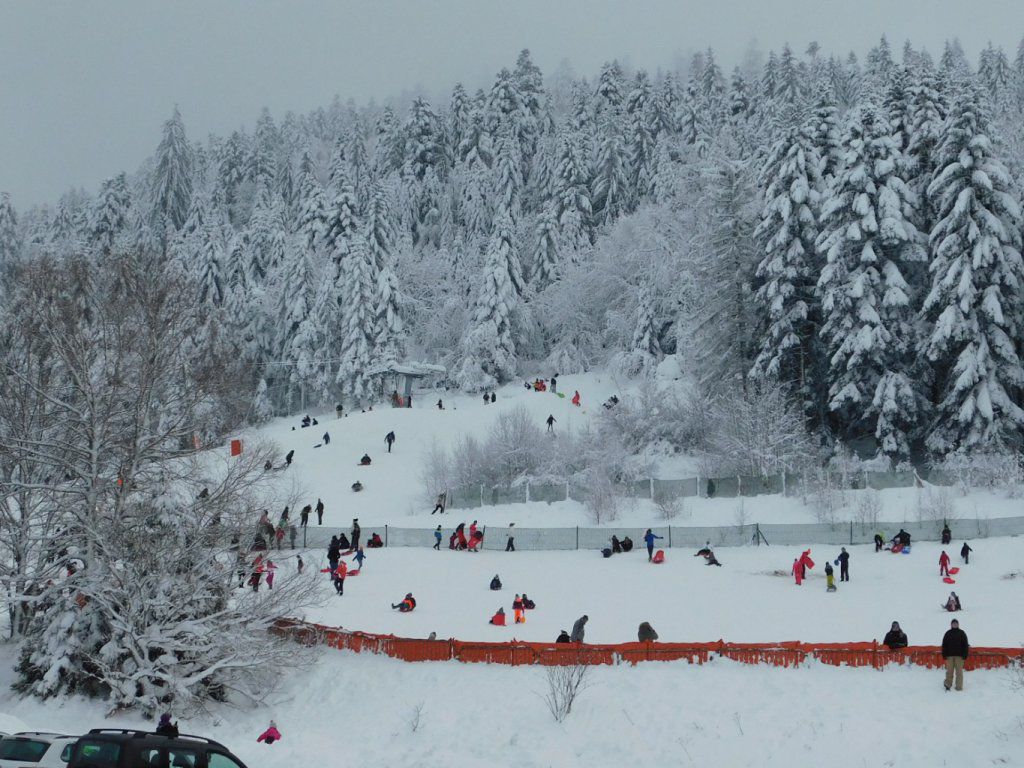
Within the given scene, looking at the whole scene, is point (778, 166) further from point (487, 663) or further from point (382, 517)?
point (487, 663)

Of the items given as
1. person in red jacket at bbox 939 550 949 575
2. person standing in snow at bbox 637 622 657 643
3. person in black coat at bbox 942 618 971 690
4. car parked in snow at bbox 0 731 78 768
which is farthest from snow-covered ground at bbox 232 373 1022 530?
car parked in snow at bbox 0 731 78 768

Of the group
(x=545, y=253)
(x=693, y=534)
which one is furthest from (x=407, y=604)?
(x=545, y=253)

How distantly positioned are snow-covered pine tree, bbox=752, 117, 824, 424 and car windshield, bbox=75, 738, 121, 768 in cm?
3569

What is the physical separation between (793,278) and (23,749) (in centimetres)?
3791

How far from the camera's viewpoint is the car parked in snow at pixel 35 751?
11.8 m

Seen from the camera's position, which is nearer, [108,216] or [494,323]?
[494,323]

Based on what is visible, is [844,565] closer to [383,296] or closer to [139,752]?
[139,752]

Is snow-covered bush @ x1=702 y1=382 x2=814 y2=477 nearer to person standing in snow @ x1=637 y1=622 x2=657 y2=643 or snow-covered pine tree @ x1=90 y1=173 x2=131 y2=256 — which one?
person standing in snow @ x1=637 y1=622 x2=657 y2=643

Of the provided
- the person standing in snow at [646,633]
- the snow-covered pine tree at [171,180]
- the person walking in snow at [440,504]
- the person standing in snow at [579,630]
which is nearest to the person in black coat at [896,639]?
the person standing in snow at [646,633]

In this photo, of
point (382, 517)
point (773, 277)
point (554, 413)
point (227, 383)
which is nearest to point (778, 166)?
point (773, 277)

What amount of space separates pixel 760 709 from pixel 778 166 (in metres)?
34.7

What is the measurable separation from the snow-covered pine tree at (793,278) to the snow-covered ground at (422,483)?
20.2 feet

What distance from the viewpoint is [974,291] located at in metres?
37.0

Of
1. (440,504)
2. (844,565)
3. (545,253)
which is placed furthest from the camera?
(545,253)
